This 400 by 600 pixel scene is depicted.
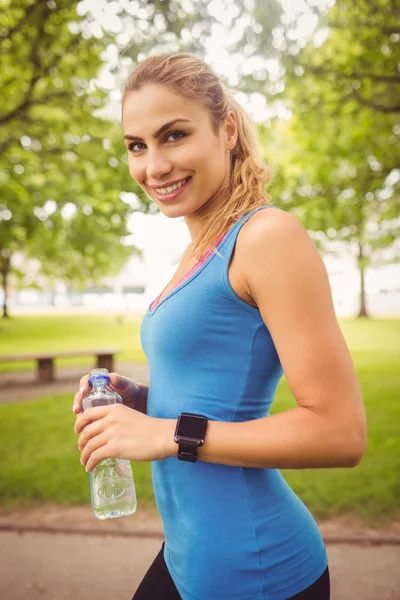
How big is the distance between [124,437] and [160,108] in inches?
33.2

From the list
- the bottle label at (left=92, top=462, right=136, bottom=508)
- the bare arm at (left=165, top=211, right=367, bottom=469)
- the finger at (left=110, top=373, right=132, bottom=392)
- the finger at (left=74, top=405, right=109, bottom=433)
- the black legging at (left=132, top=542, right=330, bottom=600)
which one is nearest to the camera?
the bare arm at (left=165, top=211, right=367, bottom=469)

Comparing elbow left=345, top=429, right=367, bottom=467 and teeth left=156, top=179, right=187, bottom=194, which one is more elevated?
teeth left=156, top=179, right=187, bottom=194

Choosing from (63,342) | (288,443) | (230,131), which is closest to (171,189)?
(230,131)

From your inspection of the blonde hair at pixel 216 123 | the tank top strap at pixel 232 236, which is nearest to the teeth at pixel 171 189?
the blonde hair at pixel 216 123

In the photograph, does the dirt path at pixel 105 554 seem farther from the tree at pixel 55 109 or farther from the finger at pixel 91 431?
the tree at pixel 55 109

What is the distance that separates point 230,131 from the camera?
150cm

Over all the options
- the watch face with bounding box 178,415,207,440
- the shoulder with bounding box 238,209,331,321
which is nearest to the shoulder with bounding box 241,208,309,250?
the shoulder with bounding box 238,209,331,321

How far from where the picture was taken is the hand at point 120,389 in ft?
5.12

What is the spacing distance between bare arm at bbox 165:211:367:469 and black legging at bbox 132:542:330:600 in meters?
0.42

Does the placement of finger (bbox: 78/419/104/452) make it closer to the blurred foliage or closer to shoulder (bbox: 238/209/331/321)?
shoulder (bbox: 238/209/331/321)

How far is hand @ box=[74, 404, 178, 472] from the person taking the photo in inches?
45.1

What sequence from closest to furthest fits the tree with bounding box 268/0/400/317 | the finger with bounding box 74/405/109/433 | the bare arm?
the bare arm
the finger with bounding box 74/405/109/433
the tree with bounding box 268/0/400/317

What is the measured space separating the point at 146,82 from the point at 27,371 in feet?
45.9

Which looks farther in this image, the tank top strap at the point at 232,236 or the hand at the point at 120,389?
the hand at the point at 120,389
